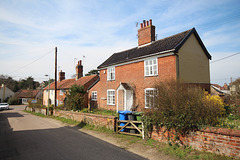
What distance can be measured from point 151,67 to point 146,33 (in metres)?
4.91

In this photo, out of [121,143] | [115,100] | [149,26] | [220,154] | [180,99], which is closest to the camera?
[220,154]

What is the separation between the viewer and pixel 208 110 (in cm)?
680

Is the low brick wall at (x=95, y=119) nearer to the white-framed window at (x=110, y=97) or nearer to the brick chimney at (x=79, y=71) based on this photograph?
the white-framed window at (x=110, y=97)

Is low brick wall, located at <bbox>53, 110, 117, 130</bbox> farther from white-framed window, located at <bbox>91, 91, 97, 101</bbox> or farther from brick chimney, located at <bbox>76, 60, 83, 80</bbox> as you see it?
brick chimney, located at <bbox>76, 60, 83, 80</bbox>

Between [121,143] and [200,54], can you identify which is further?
[200,54]

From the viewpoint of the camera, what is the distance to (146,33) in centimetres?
1798

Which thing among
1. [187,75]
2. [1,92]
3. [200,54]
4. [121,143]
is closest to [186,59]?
[187,75]

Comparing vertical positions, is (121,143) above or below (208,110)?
below

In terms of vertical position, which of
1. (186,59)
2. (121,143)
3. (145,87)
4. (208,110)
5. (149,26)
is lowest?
(121,143)

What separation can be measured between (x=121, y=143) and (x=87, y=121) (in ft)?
19.3

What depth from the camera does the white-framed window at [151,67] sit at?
584 inches

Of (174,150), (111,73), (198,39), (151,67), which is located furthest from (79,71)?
(174,150)

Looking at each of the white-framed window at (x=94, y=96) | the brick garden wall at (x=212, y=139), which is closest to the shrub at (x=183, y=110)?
the brick garden wall at (x=212, y=139)

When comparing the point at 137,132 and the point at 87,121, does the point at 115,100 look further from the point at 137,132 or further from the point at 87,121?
the point at 137,132
